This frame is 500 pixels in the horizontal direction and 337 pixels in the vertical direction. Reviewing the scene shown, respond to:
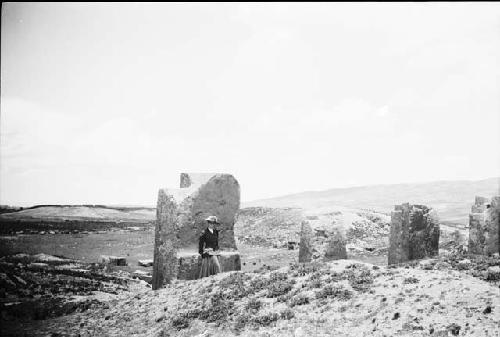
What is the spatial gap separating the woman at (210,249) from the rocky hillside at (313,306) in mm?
654

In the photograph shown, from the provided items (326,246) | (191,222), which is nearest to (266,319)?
(191,222)

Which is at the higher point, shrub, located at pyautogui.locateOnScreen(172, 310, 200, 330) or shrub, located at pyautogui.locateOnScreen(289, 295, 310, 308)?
shrub, located at pyautogui.locateOnScreen(289, 295, 310, 308)

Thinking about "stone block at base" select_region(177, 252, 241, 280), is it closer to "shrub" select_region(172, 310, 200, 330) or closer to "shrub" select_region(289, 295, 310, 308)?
"shrub" select_region(172, 310, 200, 330)

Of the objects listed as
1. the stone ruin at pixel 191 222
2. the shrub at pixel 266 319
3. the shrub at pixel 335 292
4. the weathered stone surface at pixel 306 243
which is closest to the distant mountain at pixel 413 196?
the weathered stone surface at pixel 306 243

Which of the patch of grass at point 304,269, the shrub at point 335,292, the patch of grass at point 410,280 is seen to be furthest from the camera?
the patch of grass at point 304,269

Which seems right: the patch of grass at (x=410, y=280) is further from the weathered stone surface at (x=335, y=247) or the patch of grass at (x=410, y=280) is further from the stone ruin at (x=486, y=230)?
the stone ruin at (x=486, y=230)

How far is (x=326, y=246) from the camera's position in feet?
46.4

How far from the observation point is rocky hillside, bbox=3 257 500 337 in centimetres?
670

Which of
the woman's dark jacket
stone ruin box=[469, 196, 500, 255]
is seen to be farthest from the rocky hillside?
stone ruin box=[469, 196, 500, 255]

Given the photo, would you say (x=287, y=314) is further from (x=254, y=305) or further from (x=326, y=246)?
(x=326, y=246)

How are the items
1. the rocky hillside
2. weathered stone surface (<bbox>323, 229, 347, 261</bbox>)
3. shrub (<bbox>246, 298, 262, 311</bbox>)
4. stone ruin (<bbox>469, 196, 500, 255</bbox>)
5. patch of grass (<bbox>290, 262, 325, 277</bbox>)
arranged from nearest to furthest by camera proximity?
the rocky hillside
shrub (<bbox>246, 298, 262, 311</bbox>)
patch of grass (<bbox>290, 262, 325, 277</bbox>)
weathered stone surface (<bbox>323, 229, 347, 261</bbox>)
stone ruin (<bbox>469, 196, 500, 255</bbox>)

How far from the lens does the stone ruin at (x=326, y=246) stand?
46.0 ft

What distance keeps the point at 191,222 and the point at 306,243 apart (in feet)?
16.9

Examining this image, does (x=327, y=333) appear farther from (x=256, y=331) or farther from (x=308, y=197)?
(x=308, y=197)
